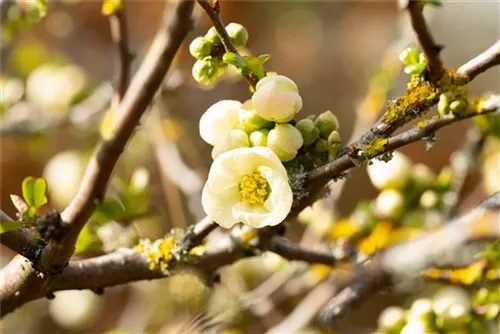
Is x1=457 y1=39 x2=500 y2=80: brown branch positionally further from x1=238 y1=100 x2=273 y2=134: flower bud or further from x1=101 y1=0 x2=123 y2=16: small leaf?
x1=101 y1=0 x2=123 y2=16: small leaf

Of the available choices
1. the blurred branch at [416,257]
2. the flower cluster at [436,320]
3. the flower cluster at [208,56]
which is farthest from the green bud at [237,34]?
the flower cluster at [436,320]

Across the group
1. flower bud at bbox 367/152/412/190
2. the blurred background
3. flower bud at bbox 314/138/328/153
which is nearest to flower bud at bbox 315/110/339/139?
flower bud at bbox 314/138/328/153

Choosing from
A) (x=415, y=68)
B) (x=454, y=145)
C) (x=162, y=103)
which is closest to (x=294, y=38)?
(x=454, y=145)

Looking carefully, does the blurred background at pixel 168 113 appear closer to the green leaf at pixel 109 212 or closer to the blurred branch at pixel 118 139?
the green leaf at pixel 109 212

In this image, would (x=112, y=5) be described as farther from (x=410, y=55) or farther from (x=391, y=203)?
(x=391, y=203)

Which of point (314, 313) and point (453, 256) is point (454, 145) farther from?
point (453, 256)

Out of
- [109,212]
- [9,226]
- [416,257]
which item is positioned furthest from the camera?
[109,212]

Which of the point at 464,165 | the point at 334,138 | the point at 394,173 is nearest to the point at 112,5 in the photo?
the point at 334,138
